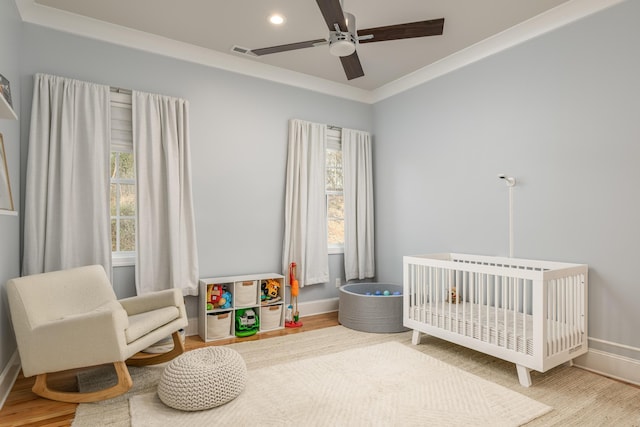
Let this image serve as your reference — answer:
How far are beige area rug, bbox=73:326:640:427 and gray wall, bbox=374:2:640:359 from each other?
42 centimetres

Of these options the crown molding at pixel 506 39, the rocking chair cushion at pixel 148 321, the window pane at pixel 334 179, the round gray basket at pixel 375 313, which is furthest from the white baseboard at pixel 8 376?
the crown molding at pixel 506 39

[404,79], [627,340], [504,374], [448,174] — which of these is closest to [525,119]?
[448,174]

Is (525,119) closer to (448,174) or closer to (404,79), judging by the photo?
(448,174)

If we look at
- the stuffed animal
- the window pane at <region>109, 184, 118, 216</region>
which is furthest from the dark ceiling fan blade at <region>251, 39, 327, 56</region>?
the stuffed animal

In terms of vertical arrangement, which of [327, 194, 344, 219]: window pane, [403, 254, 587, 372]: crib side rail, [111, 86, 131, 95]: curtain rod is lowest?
[403, 254, 587, 372]: crib side rail

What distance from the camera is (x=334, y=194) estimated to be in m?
4.40

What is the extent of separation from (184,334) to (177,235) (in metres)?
0.92

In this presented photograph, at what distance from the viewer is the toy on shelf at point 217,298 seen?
3320 mm

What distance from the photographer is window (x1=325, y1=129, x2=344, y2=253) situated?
436 cm

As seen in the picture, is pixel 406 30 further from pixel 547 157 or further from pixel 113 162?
pixel 113 162

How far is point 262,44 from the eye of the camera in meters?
3.34

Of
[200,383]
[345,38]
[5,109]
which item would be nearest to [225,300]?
[200,383]

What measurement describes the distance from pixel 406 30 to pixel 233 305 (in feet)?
8.62

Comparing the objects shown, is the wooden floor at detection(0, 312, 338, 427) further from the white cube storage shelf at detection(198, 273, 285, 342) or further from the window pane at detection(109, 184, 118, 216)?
the window pane at detection(109, 184, 118, 216)
